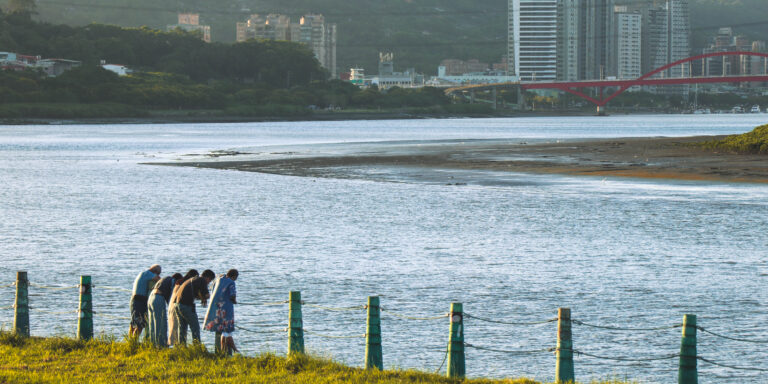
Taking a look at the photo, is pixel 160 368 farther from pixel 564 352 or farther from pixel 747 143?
pixel 747 143

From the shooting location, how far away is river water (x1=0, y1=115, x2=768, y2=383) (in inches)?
821

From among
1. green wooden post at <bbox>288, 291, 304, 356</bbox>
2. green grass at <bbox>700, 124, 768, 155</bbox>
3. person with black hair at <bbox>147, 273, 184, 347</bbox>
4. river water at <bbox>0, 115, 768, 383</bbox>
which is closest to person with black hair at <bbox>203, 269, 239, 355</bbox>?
person with black hair at <bbox>147, 273, 184, 347</bbox>

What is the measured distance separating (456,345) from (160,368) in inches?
183

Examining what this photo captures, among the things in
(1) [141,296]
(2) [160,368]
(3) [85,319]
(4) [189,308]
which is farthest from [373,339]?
(3) [85,319]

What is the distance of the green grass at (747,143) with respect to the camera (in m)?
73.2

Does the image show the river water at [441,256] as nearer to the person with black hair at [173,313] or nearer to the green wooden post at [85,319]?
the green wooden post at [85,319]

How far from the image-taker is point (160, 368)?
16266mm

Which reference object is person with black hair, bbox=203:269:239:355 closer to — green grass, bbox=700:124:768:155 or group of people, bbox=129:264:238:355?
group of people, bbox=129:264:238:355

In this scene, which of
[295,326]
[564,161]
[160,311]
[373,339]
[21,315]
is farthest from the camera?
[564,161]

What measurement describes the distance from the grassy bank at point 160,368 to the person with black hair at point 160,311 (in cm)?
28

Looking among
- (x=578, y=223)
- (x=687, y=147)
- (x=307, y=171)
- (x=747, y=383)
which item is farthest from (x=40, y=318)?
(x=687, y=147)

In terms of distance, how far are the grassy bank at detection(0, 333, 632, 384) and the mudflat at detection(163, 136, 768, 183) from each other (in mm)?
44721

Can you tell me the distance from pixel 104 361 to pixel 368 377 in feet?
14.5

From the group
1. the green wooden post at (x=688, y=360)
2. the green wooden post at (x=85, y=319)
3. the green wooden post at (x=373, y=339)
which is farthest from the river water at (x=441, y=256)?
the green wooden post at (x=688, y=360)
